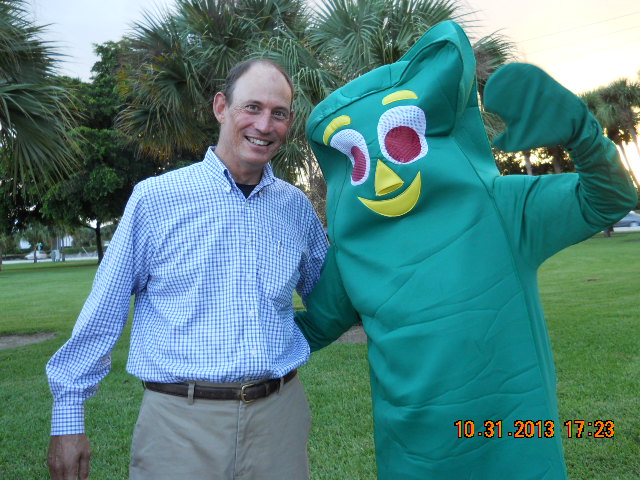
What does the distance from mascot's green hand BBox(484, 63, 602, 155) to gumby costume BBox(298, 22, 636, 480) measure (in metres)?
0.01

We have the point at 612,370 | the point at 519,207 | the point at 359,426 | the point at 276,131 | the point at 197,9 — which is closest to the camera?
the point at 519,207

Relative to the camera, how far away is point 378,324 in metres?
1.95

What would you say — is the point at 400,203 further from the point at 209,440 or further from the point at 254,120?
the point at 209,440

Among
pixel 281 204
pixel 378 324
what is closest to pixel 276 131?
pixel 281 204

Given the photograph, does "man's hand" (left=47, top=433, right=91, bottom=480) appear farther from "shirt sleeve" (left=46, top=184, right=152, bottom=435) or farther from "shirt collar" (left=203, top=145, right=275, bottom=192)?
"shirt collar" (left=203, top=145, right=275, bottom=192)

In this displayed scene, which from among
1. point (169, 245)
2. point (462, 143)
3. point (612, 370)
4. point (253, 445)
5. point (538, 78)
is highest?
point (538, 78)

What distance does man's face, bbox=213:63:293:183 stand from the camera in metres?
2.18

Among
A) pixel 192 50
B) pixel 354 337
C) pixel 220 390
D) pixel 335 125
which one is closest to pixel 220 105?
pixel 335 125

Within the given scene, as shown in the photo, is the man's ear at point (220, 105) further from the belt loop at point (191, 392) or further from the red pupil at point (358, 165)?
the belt loop at point (191, 392)

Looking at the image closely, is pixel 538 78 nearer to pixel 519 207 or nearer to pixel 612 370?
pixel 519 207

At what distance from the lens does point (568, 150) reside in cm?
159

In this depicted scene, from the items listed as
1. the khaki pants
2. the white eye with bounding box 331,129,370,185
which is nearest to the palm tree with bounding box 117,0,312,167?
the white eye with bounding box 331,129,370,185

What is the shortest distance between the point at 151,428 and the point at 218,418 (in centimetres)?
24

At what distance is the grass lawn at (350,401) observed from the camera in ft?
12.6
